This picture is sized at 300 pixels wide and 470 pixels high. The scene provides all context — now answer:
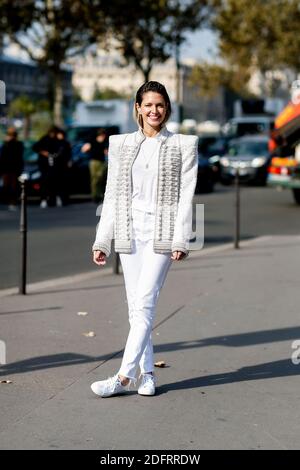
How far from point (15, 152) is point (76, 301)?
15473 millimetres

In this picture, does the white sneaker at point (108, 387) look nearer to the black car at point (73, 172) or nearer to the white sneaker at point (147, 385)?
the white sneaker at point (147, 385)

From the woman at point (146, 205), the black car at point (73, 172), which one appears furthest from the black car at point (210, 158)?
the woman at point (146, 205)

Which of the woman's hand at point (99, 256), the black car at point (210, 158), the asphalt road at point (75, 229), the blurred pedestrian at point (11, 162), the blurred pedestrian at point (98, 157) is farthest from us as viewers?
the black car at point (210, 158)

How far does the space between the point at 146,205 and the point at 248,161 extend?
33.6 meters

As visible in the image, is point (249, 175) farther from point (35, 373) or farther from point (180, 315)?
point (35, 373)

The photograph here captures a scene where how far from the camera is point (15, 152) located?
26109mm

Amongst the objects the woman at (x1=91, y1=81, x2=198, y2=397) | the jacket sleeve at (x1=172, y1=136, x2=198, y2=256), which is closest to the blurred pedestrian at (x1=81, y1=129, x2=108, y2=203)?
the woman at (x1=91, y1=81, x2=198, y2=397)

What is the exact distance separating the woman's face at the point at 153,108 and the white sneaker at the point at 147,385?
4.89 ft

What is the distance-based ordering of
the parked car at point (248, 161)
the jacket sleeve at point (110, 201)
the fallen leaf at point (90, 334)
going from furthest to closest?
the parked car at point (248, 161) → the fallen leaf at point (90, 334) → the jacket sleeve at point (110, 201)

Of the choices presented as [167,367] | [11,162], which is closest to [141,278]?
[167,367]

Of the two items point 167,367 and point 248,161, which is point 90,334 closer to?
point 167,367

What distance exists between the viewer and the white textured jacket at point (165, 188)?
662cm

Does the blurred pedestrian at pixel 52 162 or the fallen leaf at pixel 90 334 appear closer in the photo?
the fallen leaf at pixel 90 334
